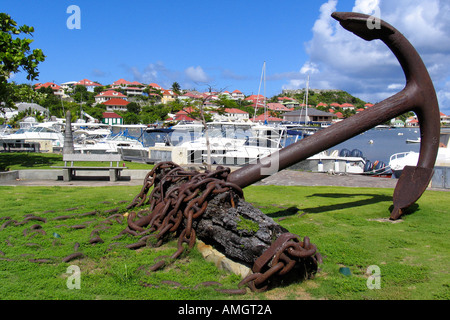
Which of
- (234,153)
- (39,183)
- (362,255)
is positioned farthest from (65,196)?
(234,153)

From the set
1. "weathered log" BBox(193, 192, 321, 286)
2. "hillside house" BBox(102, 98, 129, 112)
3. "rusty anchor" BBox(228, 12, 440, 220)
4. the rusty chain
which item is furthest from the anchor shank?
"hillside house" BBox(102, 98, 129, 112)

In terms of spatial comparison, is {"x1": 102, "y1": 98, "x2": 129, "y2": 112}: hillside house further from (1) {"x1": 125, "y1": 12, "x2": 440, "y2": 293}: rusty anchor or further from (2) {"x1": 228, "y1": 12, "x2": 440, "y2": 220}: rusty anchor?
(2) {"x1": 228, "y1": 12, "x2": 440, "y2": 220}: rusty anchor

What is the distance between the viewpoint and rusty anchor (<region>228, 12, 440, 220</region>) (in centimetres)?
499

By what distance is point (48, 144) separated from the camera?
2345cm

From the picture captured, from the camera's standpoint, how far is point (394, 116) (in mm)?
5504

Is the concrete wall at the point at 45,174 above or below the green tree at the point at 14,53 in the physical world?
below

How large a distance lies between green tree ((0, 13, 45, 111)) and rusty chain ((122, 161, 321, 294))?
8455 mm

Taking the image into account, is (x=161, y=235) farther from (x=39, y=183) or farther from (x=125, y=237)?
(x=39, y=183)

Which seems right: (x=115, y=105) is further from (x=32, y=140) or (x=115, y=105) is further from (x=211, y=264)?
(x=211, y=264)

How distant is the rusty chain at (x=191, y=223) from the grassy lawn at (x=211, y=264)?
12 centimetres

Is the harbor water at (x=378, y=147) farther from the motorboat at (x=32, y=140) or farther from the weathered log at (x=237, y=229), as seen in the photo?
the weathered log at (x=237, y=229)

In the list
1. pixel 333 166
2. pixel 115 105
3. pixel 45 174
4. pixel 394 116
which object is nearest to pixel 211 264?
pixel 394 116

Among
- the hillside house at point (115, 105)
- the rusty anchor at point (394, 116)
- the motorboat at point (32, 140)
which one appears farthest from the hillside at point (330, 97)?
the rusty anchor at point (394, 116)

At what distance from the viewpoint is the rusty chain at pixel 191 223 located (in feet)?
10.4
